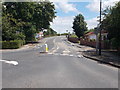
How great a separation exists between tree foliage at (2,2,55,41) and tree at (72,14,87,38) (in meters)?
16.8

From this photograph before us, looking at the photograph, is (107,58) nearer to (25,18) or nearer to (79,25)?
(25,18)

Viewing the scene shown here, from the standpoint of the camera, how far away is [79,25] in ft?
227

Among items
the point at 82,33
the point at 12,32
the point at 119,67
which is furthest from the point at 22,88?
the point at 82,33

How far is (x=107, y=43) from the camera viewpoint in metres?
31.1

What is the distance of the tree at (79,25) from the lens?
69438 mm

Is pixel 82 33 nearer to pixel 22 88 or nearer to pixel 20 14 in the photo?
pixel 20 14

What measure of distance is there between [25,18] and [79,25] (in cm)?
2805

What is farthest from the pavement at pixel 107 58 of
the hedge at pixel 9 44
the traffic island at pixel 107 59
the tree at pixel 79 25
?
the tree at pixel 79 25

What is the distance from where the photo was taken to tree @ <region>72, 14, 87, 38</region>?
6944cm

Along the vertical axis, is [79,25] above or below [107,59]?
above

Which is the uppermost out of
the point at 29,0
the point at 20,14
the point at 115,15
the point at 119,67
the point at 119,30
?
the point at 29,0

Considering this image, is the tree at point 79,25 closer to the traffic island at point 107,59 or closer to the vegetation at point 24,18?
the vegetation at point 24,18

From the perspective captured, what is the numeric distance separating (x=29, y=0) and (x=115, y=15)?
102 feet

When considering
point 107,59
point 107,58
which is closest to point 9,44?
point 107,58
